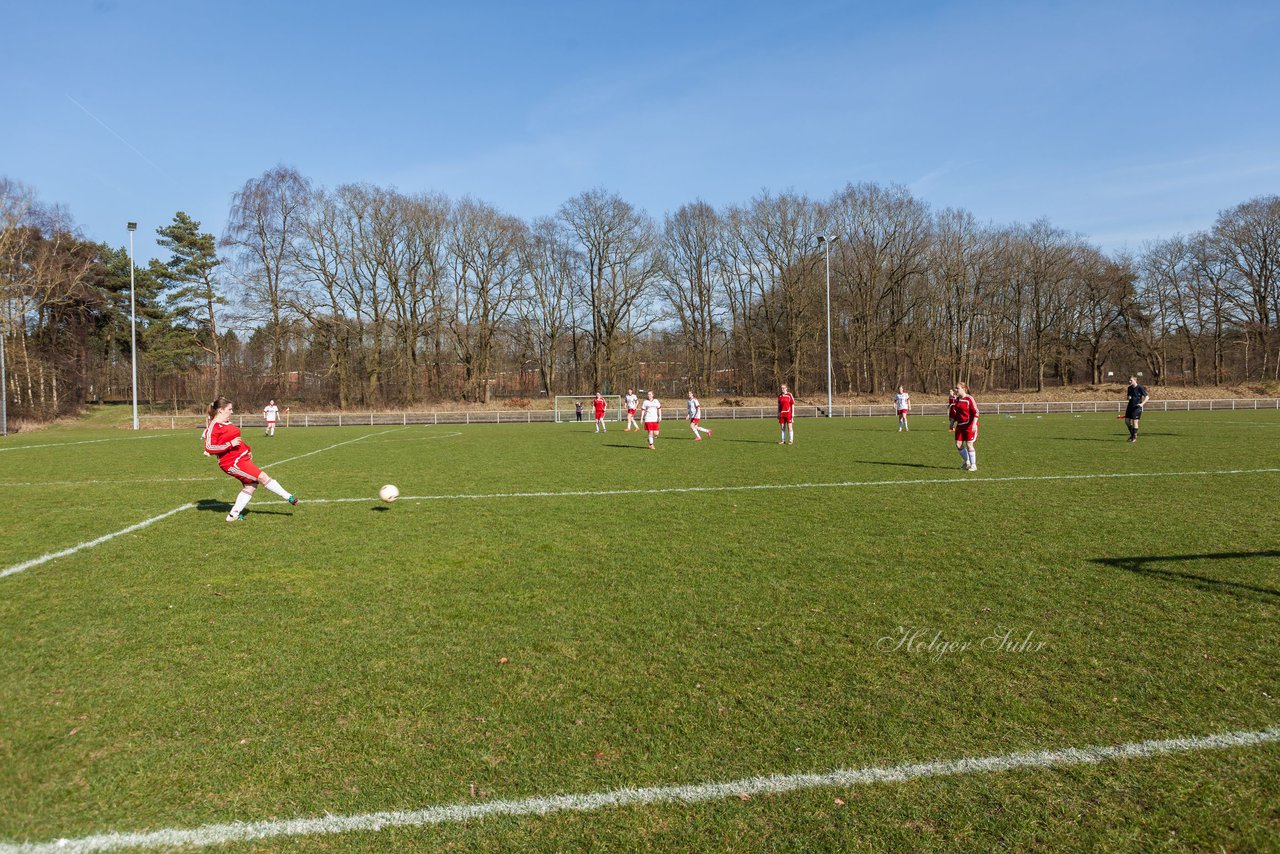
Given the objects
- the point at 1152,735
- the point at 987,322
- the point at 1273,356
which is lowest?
the point at 1152,735

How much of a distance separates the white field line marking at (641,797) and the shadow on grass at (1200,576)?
2.89 metres

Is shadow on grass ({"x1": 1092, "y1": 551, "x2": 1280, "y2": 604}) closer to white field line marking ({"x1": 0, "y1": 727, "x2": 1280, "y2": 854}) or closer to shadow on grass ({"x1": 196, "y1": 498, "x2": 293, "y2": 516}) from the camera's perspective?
white field line marking ({"x1": 0, "y1": 727, "x2": 1280, "y2": 854})

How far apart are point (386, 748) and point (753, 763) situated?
5.98 feet

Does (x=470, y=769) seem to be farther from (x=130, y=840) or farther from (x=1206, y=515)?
(x=1206, y=515)

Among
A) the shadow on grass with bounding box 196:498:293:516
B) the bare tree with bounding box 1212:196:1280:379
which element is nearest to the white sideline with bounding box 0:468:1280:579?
the shadow on grass with bounding box 196:498:293:516

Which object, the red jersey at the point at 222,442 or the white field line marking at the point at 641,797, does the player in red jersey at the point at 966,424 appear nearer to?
the white field line marking at the point at 641,797

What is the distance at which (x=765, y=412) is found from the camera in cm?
5134

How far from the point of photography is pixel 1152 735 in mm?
3580

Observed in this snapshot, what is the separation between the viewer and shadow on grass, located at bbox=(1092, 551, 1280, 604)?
5.90 meters

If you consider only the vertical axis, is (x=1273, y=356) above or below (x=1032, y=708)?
above

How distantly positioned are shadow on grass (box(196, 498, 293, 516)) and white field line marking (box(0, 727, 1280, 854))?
8318 millimetres

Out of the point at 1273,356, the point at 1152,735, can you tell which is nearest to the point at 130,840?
the point at 1152,735

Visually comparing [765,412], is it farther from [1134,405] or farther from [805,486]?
[805,486]

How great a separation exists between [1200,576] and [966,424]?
27.4 ft
